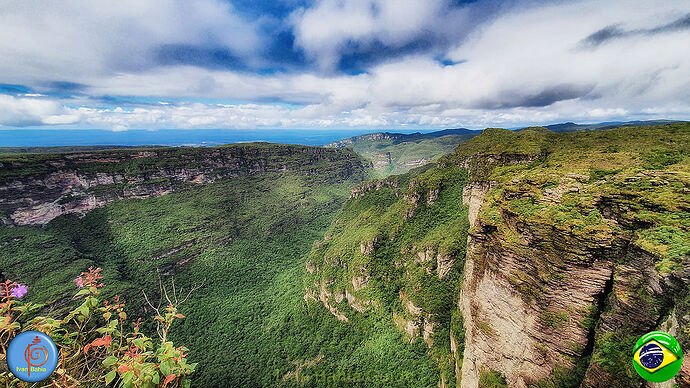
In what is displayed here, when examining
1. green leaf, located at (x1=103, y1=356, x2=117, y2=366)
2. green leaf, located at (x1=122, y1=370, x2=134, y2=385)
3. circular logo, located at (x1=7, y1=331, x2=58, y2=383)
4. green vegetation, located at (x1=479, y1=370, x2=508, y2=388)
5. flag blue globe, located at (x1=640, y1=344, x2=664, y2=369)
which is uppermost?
circular logo, located at (x1=7, y1=331, x2=58, y2=383)

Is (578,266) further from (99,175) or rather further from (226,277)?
(99,175)

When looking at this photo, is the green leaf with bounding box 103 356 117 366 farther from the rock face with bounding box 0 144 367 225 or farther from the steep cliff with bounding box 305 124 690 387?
the rock face with bounding box 0 144 367 225

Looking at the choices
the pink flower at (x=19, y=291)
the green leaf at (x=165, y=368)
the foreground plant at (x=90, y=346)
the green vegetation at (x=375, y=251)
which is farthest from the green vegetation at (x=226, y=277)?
the green leaf at (x=165, y=368)

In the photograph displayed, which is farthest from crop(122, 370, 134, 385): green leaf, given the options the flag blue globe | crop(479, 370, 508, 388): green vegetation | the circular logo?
crop(479, 370, 508, 388): green vegetation

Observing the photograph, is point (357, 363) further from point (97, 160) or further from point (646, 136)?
point (97, 160)

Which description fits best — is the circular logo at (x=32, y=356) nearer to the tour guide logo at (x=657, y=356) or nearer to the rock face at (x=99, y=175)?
the tour guide logo at (x=657, y=356)

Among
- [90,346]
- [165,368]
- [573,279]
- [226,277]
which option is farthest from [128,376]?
[226,277]
